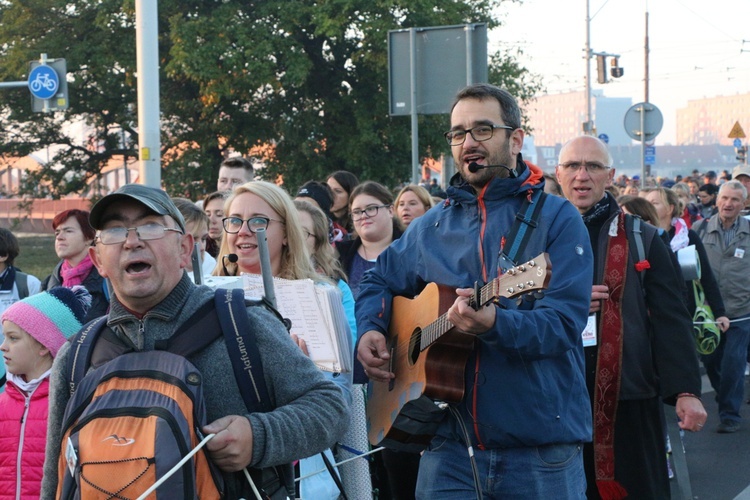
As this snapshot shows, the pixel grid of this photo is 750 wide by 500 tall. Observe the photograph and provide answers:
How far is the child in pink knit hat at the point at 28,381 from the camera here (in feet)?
13.0

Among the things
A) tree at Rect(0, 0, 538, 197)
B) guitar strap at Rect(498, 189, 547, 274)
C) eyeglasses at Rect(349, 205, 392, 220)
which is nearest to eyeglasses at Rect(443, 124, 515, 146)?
guitar strap at Rect(498, 189, 547, 274)

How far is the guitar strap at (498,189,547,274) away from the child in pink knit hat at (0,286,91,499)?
195cm

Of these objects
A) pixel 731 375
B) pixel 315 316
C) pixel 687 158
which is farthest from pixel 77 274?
pixel 687 158

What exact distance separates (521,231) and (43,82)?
58.6 feet

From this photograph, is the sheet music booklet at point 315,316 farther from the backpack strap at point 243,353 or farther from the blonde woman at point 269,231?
the backpack strap at point 243,353

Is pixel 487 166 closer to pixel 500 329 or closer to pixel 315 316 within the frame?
pixel 500 329

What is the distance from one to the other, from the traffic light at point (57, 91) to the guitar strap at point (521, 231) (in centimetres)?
1750

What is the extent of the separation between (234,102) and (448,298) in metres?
21.5

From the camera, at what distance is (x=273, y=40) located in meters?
22.6

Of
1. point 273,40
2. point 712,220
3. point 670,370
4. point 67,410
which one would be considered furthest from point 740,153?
point 67,410

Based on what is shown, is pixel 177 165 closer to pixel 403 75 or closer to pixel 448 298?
pixel 403 75

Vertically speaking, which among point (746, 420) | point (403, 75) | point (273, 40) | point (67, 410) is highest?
point (273, 40)

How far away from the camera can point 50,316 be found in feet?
13.8

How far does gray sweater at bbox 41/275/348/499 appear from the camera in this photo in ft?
8.34
